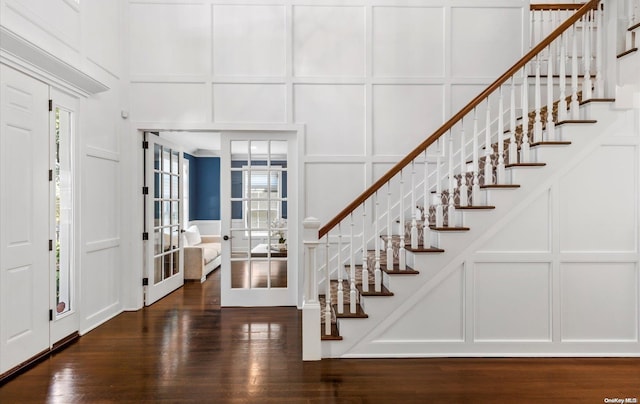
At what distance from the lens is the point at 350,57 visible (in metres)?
4.21

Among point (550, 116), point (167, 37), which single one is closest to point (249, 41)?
point (167, 37)

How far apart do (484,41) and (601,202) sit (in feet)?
7.64

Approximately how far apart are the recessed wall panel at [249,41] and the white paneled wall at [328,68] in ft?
0.04

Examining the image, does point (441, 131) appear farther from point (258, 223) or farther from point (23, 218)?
point (23, 218)

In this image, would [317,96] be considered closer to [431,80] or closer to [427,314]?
[431,80]

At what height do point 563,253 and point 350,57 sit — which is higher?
point 350,57

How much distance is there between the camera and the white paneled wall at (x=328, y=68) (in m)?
4.16

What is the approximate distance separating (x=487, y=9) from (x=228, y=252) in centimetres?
421

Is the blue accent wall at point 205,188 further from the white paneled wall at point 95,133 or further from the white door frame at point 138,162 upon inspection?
the white paneled wall at point 95,133

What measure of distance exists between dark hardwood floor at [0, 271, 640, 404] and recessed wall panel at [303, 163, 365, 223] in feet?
4.83

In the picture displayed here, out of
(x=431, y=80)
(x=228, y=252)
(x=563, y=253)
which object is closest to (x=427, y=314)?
(x=563, y=253)

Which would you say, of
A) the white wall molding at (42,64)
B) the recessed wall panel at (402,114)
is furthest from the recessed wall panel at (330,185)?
the white wall molding at (42,64)

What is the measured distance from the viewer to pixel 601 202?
116 inches

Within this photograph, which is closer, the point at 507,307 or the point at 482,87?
the point at 507,307
